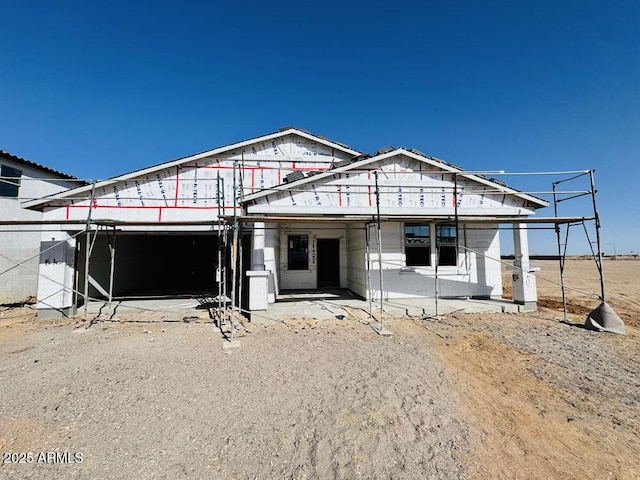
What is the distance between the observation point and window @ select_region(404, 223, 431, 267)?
10.3 meters

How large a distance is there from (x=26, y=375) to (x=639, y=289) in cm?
2365

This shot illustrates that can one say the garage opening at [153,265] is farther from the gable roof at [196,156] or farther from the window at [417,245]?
the window at [417,245]

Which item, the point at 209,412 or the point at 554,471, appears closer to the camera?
the point at 554,471

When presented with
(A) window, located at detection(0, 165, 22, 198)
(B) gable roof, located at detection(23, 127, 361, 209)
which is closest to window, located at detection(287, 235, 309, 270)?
(B) gable roof, located at detection(23, 127, 361, 209)

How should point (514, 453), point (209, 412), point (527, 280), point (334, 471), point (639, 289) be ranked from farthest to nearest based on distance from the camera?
point (639, 289), point (527, 280), point (209, 412), point (514, 453), point (334, 471)

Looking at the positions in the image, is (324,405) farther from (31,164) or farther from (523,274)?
(31,164)

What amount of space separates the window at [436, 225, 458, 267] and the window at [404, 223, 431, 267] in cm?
41

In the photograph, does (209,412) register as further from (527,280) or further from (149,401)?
(527,280)

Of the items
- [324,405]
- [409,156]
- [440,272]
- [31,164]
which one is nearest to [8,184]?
[31,164]

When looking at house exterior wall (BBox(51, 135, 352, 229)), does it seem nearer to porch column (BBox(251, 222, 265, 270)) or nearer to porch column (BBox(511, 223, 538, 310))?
porch column (BBox(251, 222, 265, 270))

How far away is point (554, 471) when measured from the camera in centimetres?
275

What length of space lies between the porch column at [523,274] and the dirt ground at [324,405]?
84.7 inches

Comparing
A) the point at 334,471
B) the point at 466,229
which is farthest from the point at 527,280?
the point at 334,471

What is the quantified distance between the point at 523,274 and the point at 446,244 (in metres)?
2.42
